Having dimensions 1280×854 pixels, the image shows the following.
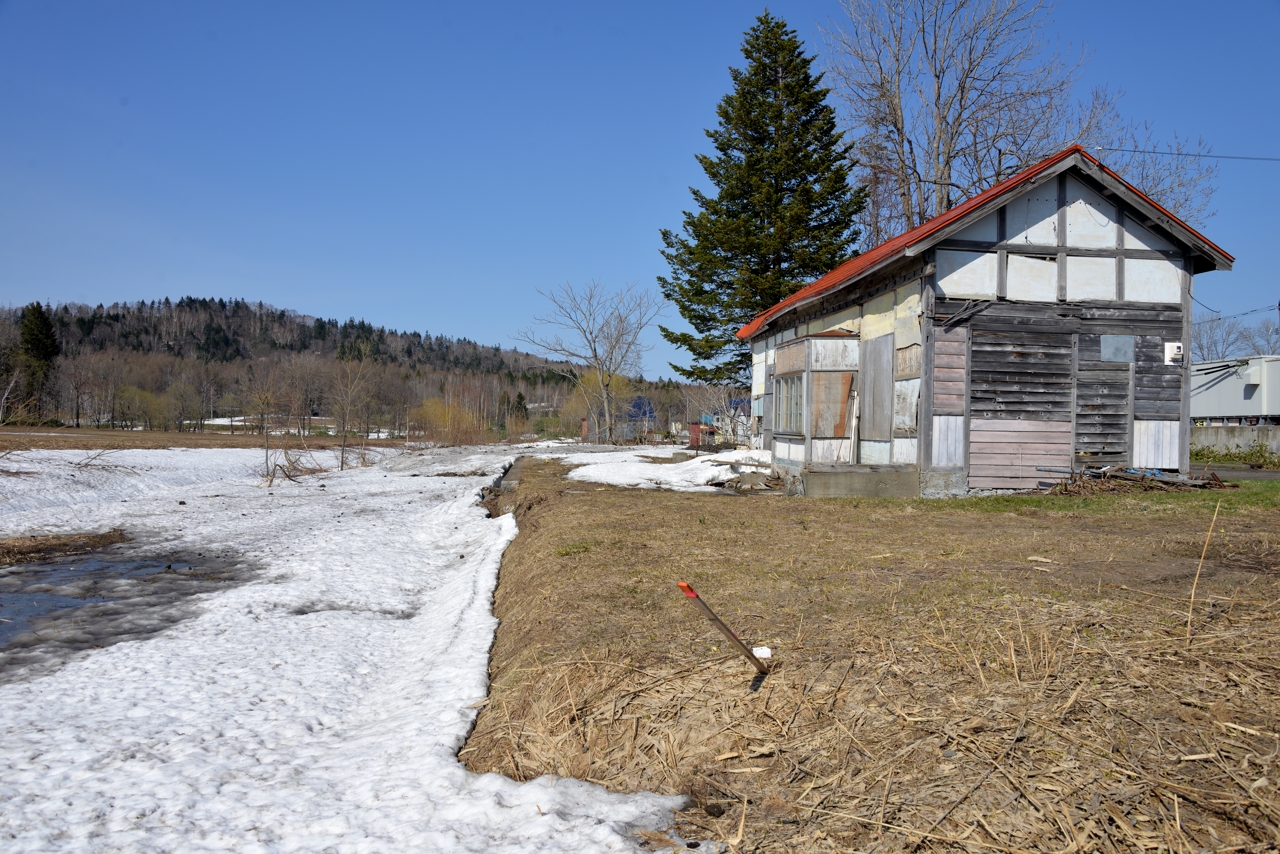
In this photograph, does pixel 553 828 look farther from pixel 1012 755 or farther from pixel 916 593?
pixel 916 593

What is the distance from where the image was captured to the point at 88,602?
7.46 m

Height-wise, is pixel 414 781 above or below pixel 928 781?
below

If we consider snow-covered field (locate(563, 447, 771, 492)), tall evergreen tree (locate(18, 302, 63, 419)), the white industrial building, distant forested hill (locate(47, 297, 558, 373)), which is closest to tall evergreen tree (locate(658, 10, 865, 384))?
snow-covered field (locate(563, 447, 771, 492))

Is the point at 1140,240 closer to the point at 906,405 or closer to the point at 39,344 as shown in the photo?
the point at 906,405

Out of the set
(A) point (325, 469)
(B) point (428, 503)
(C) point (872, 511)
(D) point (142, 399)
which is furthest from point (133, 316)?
(C) point (872, 511)

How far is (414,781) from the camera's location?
3.48m

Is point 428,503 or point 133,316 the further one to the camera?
point 133,316

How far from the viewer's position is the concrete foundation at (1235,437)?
2259 centimetres

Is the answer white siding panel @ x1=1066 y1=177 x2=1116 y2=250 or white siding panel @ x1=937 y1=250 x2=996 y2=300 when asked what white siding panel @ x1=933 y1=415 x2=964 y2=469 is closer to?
white siding panel @ x1=937 y1=250 x2=996 y2=300

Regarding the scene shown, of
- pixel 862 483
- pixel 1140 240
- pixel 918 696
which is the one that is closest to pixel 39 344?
pixel 862 483

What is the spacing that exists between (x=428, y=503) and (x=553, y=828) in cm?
1312

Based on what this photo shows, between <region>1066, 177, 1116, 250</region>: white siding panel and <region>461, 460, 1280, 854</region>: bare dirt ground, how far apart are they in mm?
7311

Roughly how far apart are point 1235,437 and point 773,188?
1745 centimetres

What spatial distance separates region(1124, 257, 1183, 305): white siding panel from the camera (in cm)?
1262
